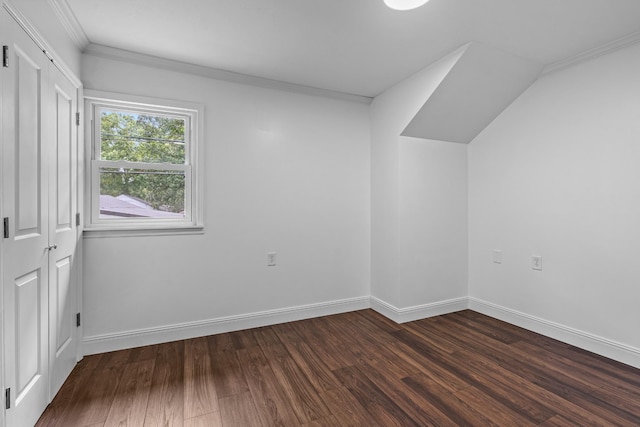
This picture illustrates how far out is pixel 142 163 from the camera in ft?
8.49

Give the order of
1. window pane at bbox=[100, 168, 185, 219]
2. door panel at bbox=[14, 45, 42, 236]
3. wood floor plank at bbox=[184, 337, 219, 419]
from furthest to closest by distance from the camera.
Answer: window pane at bbox=[100, 168, 185, 219] < wood floor plank at bbox=[184, 337, 219, 419] < door panel at bbox=[14, 45, 42, 236]

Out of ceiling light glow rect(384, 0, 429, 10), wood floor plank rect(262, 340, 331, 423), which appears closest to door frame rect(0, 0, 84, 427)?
wood floor plank rect(262, 340, 331, 423)

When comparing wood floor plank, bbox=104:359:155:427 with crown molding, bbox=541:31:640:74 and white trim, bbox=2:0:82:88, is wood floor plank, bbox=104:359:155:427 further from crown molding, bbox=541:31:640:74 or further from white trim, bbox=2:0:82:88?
crown molding, bbox=541:31:640:74

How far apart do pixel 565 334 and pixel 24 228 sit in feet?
12.7

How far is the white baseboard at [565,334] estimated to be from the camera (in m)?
2.25

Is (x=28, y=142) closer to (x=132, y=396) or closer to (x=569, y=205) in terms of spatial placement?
(x=132, y=396)

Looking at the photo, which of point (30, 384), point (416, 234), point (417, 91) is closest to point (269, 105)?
point (417, 91)

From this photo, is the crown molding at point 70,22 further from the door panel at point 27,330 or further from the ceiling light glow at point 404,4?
the ceiling light glow at point 404,4

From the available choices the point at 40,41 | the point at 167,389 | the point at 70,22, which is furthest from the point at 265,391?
the point at 70,22

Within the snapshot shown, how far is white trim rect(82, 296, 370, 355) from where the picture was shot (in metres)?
2.44

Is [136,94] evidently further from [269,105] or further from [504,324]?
[504,324]

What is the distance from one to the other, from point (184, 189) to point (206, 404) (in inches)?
68.8

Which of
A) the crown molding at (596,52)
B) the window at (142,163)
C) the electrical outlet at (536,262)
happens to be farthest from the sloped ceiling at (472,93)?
the window at (142,163)

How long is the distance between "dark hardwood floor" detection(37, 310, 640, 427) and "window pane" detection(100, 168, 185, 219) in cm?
113
